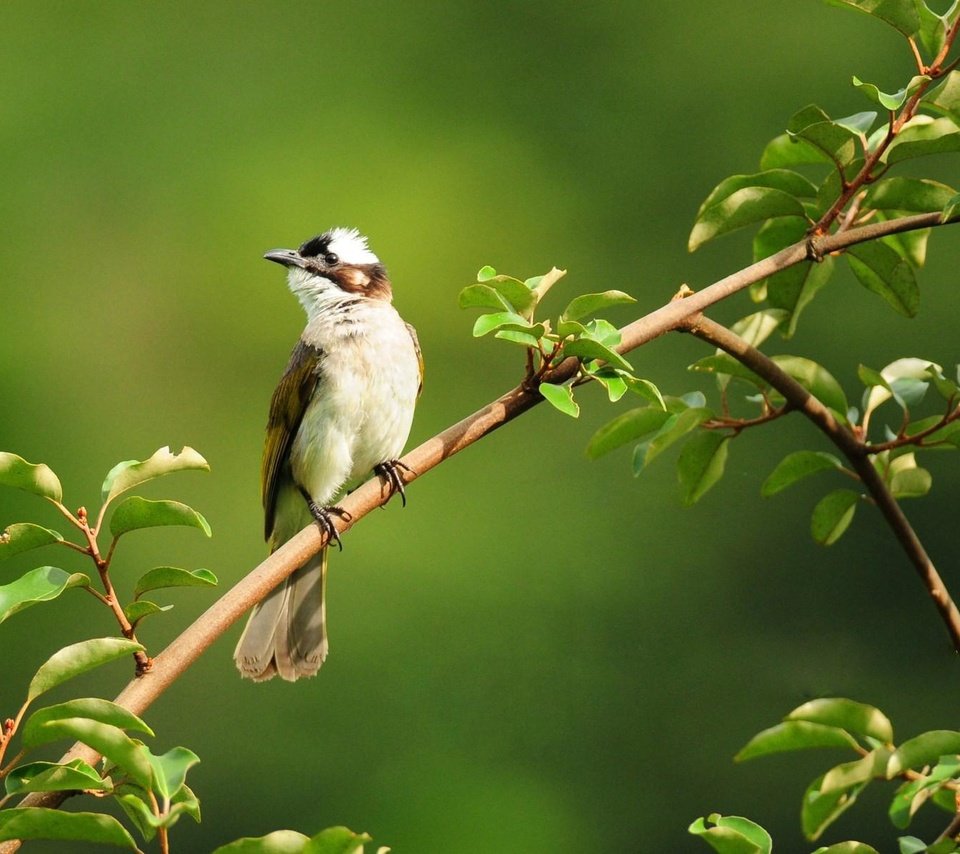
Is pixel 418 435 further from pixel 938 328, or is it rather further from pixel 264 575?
pixel 264 575

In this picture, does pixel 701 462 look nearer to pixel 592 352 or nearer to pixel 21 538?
pixel 592 352

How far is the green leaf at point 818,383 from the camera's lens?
1.95 m

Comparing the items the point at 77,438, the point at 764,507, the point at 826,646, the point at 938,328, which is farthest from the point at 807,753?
the point at 77,438

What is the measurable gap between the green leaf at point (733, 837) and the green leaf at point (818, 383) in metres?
0.73

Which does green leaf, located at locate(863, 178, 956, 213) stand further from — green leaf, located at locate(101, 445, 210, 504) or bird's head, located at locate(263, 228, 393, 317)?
bird's head, located at locate(263, 228, 393, 317)

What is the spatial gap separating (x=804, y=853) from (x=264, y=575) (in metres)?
6.28

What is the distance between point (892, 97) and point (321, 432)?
1663 mm

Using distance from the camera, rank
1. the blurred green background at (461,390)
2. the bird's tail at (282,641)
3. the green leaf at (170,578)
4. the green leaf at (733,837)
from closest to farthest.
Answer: the green leaf at (733,837), the green leaf at (170,578), the bird's tail at (282,641), the blurred green background at (461,390)

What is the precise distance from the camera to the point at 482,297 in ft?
5.32

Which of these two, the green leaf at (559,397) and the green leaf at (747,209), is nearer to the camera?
the green leaf at (559,397)

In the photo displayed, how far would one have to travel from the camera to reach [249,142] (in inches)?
365

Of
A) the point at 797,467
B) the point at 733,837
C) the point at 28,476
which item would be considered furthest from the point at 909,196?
the point at 28,476

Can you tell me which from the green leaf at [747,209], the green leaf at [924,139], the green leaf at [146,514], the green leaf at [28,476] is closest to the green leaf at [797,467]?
the green leaf at [747,209]

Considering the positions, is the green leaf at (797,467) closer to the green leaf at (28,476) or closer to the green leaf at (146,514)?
the green leaf at (146,514)
